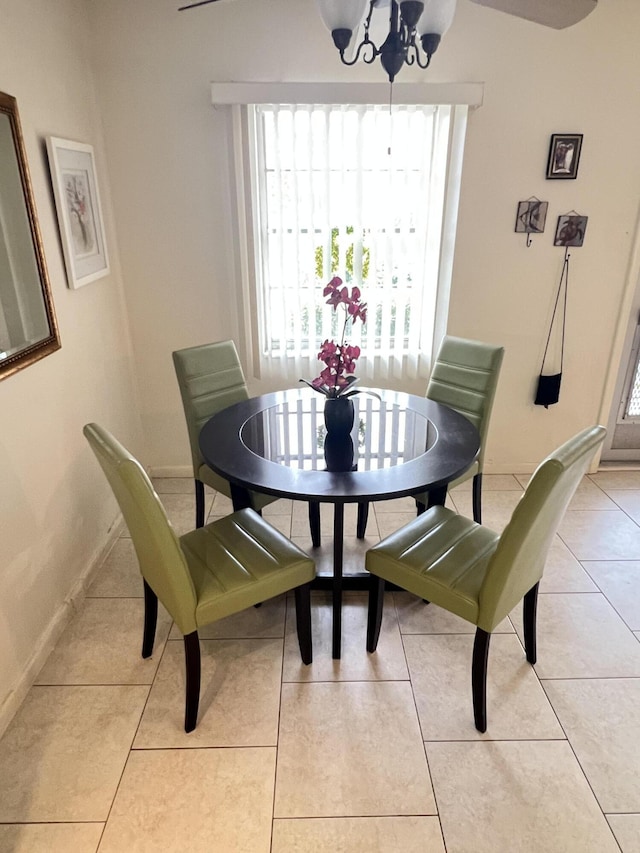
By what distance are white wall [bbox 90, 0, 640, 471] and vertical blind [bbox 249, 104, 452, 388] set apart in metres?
0.17

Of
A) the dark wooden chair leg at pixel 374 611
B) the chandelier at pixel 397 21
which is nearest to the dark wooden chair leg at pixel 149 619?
the dark wooden chair leg at pixel 374 611

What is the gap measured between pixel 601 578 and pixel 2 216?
9.21 feet

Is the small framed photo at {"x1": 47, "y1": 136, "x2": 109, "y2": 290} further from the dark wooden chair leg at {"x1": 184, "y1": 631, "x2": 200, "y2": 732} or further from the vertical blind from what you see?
the dark wooden chair leg at {"x1": 184, "y1": 631, "x2": 200, "y2": 732}

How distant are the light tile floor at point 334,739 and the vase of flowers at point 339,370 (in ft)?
2.78

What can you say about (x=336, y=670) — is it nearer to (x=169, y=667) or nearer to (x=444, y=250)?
(x=169, y=667)

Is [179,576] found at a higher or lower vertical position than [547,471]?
lower

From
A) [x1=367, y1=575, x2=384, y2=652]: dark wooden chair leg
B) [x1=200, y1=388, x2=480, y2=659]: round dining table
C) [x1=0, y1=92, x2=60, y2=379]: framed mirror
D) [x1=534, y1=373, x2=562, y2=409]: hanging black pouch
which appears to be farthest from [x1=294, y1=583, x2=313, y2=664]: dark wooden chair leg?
[x1=534, y1=373, x2=562, y2=409]: hanging black pouch

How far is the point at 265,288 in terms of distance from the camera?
300 centimetres

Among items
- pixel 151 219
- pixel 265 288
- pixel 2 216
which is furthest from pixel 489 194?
pixel 2 216

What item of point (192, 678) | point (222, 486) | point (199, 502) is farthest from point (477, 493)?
point (192, 678)

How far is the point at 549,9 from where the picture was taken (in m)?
Answer: 1.40

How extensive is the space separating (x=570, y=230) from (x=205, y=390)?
2.14m

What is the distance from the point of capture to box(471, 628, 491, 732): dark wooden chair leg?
166 centimetres

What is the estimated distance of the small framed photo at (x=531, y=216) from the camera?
284 centimetres
